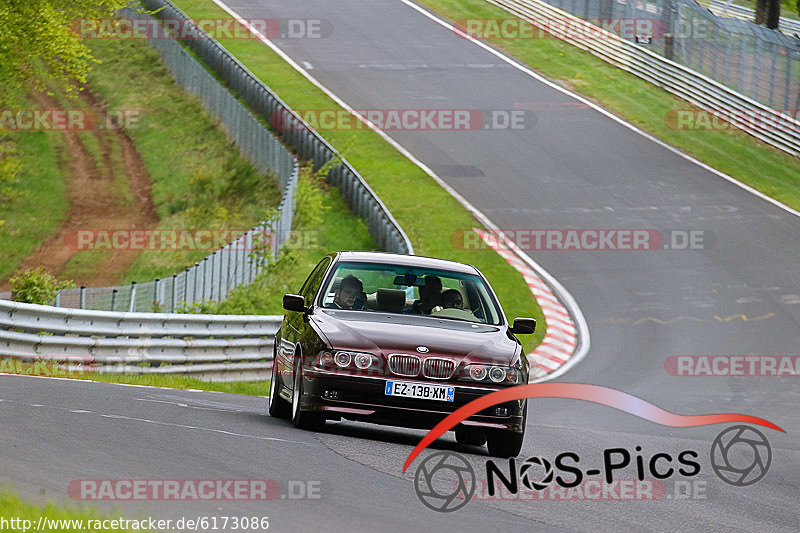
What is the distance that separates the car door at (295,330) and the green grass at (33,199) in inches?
771

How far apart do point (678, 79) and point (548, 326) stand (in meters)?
20.6

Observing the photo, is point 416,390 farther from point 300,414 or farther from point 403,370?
point 300,414

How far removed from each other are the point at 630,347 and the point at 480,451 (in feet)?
40.7

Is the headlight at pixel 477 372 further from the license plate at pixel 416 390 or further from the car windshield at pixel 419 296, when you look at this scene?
the car windshield at pixel 419 296

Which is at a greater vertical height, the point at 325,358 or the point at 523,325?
the point at 325,358

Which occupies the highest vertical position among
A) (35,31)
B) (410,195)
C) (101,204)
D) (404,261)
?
(404,261)

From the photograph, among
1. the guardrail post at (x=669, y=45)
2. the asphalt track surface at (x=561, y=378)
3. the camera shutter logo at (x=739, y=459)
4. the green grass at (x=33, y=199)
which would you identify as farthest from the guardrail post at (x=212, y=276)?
the guardrail post at (x=669, y=45)

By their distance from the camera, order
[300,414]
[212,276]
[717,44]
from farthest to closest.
Result: [717,44], [212,276], [300,414]

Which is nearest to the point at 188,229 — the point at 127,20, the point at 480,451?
the point at 127,20

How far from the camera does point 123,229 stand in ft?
111

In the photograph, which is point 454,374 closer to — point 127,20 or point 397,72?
point 397,72

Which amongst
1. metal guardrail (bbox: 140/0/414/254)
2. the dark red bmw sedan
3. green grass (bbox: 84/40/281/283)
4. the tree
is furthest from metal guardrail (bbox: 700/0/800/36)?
the dark red bmw sedan

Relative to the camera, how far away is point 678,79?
41.9 m

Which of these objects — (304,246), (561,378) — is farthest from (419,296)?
(304,246)
